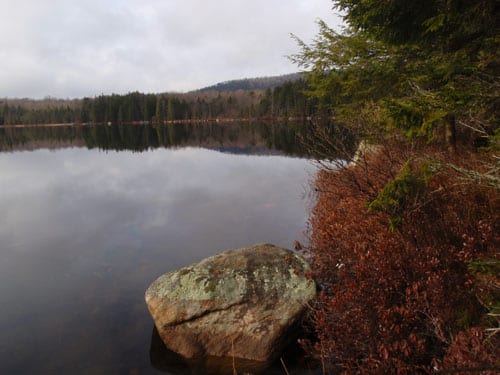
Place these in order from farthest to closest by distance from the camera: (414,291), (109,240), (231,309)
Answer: (109,240)
(231,309)
(414,291)

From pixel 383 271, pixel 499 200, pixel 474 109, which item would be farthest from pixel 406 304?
pixel 474 109

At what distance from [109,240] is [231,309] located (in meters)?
7.61

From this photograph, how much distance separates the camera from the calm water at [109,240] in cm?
662

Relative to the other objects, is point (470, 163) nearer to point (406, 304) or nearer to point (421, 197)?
point (421, 197)

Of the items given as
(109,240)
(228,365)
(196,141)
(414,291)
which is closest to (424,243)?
(414,291)

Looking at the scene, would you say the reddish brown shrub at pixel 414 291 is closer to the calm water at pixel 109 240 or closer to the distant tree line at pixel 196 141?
the calm water at pixel 109 240

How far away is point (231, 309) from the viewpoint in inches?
Answer: 248

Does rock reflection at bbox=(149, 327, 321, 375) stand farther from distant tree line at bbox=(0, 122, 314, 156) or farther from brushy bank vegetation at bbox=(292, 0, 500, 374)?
distant tree line at bbox=(0, 122, 314, 156)

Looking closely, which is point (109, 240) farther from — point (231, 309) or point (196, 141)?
point (196, 141)

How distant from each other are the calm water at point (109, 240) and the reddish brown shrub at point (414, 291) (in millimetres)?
3338

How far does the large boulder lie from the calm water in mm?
782

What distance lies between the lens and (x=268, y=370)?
5.92 metres

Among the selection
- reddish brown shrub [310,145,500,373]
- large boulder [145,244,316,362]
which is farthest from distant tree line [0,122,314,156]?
large boulder [145,244,316,362]

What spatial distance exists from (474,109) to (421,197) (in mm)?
1753
